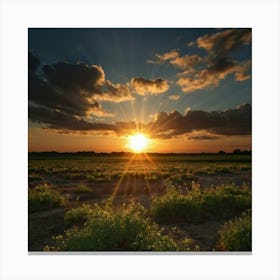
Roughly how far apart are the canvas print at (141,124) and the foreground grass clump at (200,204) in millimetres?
14

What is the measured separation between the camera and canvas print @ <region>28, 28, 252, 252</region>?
5.15m

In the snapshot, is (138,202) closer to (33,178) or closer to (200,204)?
(200,204)

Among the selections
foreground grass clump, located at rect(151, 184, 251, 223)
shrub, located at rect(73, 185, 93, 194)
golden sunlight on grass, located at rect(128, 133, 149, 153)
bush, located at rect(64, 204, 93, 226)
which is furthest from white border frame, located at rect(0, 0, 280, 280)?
golden sunlight on grass, located at rect(128, 133, 149, 153)

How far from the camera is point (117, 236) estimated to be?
480 centimetres

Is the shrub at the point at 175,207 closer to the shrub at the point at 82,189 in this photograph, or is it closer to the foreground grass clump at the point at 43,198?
the shrub at the point at 82,189

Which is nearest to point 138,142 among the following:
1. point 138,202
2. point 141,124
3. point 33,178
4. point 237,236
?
point 141,124

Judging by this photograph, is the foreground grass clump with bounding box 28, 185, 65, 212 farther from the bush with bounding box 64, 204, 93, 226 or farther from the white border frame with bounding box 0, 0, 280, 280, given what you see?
the bush with bounding box 64, 204, 93, 226

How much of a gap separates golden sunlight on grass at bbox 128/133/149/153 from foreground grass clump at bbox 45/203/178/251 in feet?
2.83

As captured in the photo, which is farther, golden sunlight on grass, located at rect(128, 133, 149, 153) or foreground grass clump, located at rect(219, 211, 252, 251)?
golden sunlight on grass, located at rect(128, 133, 149, 153)
